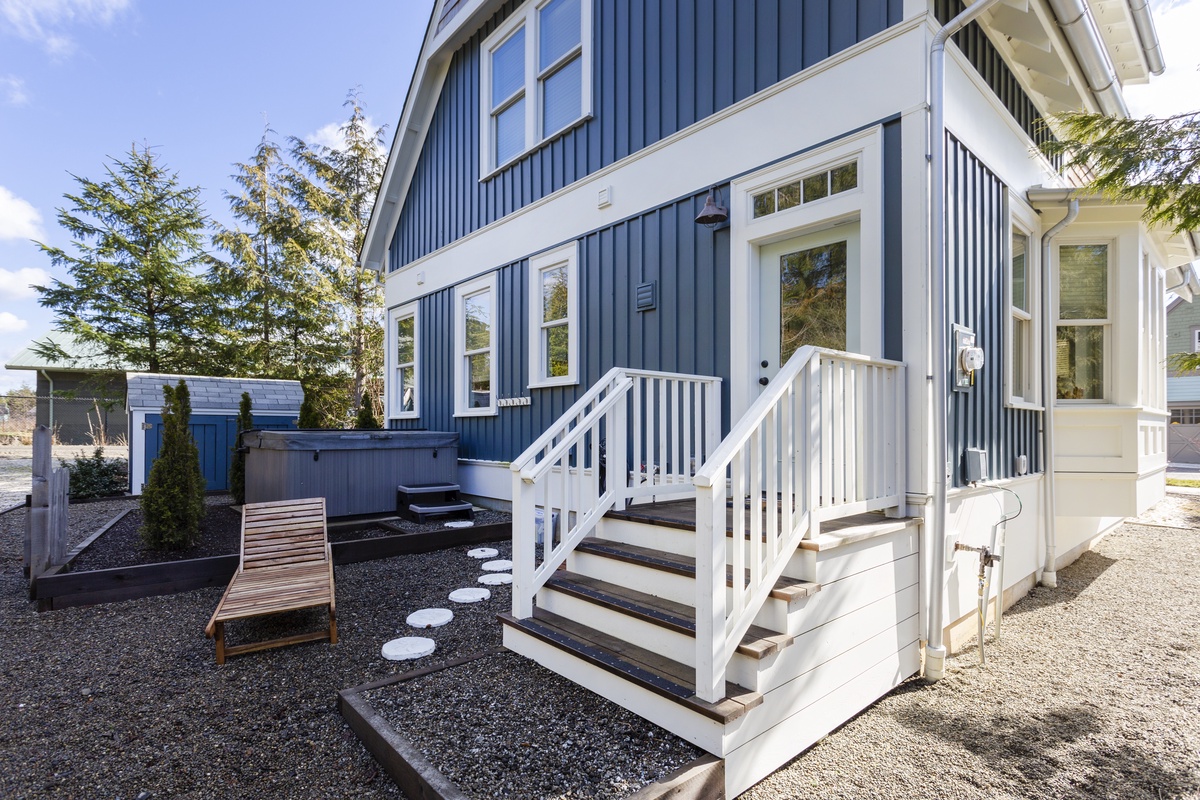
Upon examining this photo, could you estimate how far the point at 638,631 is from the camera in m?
2.65

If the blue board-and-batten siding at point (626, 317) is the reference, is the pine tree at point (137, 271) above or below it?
above

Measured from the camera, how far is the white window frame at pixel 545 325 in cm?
572

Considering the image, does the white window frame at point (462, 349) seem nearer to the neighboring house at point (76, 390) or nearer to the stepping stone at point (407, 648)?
the stepping stone at point (407, 648)

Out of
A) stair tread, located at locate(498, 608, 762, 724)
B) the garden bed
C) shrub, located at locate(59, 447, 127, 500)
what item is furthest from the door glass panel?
shrub, located at locate(59, 447, 127, 500)

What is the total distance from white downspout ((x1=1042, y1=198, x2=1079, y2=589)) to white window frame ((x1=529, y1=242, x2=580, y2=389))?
Answer: 3999 millimetres

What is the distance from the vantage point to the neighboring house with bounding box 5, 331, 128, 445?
42.6 ft

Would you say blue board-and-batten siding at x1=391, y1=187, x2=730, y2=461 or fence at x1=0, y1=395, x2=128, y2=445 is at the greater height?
blue board-and-batten siding at x1=391, y1=187, x2=730, y2=461

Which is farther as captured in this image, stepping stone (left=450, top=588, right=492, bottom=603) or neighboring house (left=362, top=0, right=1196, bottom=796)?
stepping stone (left=450, top=588, right=492, bottom=603)

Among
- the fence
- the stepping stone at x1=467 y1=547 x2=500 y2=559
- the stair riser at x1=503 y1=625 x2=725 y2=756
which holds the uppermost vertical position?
the fence

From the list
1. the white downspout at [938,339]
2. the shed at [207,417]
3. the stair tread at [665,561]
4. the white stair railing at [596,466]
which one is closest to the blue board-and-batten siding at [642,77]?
the white downspout at [938,339]

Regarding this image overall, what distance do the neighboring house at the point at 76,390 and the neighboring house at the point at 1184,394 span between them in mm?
29373

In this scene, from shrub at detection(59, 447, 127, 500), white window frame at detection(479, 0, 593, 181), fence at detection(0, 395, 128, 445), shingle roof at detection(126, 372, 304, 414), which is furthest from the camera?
fence at detection(0, 395, 128, 445)

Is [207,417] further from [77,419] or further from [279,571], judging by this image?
[77,419]

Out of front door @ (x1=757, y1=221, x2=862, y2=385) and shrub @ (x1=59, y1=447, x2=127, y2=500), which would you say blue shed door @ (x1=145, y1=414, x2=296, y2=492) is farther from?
front door @ (x1=757, y1=221, x2=862, y2=385)
